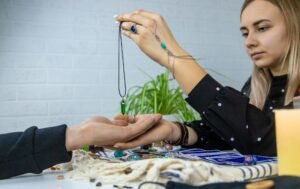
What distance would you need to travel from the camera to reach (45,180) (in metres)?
0.64

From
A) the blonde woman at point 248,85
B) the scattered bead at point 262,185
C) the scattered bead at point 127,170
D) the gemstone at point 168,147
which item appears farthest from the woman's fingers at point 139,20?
the scattered bead at point 262,185

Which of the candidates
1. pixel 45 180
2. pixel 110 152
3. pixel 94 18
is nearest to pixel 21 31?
pixel 94 18

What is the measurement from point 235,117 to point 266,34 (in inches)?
16.0

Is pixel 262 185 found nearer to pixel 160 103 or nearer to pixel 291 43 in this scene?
pixel 291 43

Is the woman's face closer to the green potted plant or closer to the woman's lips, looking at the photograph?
the woman's lips

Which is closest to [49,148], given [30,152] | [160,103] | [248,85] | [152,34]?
[30,152]

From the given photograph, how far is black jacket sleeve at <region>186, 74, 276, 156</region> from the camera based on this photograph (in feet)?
2.54

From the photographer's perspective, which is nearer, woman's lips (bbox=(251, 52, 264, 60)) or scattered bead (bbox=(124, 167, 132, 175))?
scattered bead (bbox=(124, 167, 132, 175))

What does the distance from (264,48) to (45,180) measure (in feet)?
2.43

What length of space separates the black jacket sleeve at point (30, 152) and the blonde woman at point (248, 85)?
146 mm

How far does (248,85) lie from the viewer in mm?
1340

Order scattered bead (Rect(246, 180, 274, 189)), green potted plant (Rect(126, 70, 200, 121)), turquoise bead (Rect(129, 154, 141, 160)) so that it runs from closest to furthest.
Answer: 1. scattered bead (Rect(246, 180, 274, 189))
2. turquoise bead (Rect(129, 154, 141, 160))
3. green potted plant (Rect(126, 70, 200, 121))

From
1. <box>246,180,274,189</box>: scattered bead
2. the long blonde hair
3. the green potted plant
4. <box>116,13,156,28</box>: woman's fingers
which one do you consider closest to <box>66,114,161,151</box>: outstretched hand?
<box>116,13,156,28</box>: woman's fingers

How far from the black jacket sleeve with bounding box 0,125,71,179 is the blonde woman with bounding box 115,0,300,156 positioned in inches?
5.8
